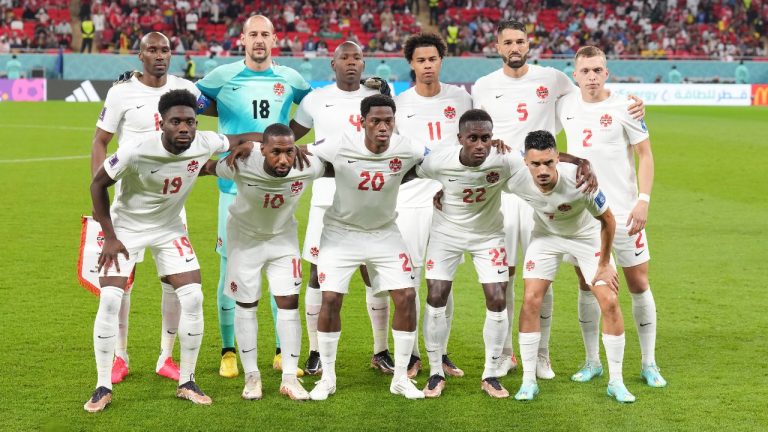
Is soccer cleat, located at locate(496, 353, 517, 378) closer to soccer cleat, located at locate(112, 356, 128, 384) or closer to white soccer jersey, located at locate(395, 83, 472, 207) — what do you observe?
white soccer jersey, located at locate(395, 83, 472, 207)

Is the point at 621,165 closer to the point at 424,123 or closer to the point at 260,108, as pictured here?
the point at 424,123

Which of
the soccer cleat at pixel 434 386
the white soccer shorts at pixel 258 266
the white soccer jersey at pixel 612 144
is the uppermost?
the white soccer jersey at pixel 612 144

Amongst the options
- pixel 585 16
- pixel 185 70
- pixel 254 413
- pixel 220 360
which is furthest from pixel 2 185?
pixel 585 16

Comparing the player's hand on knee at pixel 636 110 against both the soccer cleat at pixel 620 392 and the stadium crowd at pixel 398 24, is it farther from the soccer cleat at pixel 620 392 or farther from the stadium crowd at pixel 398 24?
the stadium crowd at pixel 398 24

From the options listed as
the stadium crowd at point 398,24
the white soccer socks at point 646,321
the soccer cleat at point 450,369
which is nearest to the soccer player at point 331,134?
the soccer cleat at point 450,369

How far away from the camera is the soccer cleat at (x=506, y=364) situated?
7346 millimetres

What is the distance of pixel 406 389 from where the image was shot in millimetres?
6816

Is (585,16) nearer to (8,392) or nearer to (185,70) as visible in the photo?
(185,70)

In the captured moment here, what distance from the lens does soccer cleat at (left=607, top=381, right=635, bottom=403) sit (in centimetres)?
664

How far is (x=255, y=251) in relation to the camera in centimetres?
A: 692

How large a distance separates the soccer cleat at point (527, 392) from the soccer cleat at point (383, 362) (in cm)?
Answer: 109

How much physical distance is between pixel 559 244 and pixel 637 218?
1.81ft

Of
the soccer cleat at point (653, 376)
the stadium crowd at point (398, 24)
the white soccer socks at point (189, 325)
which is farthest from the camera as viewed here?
the stadium crowd at point (398, 24)

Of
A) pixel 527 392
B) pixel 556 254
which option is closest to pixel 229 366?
pixel 527 392
